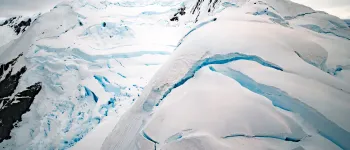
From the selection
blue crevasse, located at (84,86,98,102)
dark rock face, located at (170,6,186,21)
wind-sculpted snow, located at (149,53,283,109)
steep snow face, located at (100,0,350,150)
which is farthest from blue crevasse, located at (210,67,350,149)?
dark rock face, located at (170,6,186,21)

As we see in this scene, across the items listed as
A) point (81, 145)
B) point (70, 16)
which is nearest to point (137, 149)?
point (81, 145)

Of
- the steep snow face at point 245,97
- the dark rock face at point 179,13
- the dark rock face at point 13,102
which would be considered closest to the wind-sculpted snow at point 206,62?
the steep snow face at point 245,97

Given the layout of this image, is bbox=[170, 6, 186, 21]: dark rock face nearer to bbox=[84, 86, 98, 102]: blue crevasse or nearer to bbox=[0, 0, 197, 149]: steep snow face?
bbox=[0, 0, 197, 149]: steep snow face

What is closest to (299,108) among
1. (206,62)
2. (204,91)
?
(204,91)

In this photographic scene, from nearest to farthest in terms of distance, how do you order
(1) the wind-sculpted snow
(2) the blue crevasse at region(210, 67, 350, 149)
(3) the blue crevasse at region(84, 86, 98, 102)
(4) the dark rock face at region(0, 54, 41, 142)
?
1. (2) the blue crevasse at region(210, 67, 350, 149)
2. (1) the wind-sculpted snow
3. (3) the blue crevasse at region(84, 86, 98, 102)
4. (4) the dark rock face at region(0, 54, 41, 142)

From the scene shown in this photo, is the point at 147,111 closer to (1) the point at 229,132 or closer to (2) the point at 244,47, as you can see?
(1) the point at 229,132

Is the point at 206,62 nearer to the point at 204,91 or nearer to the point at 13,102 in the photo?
the point at 204,91
